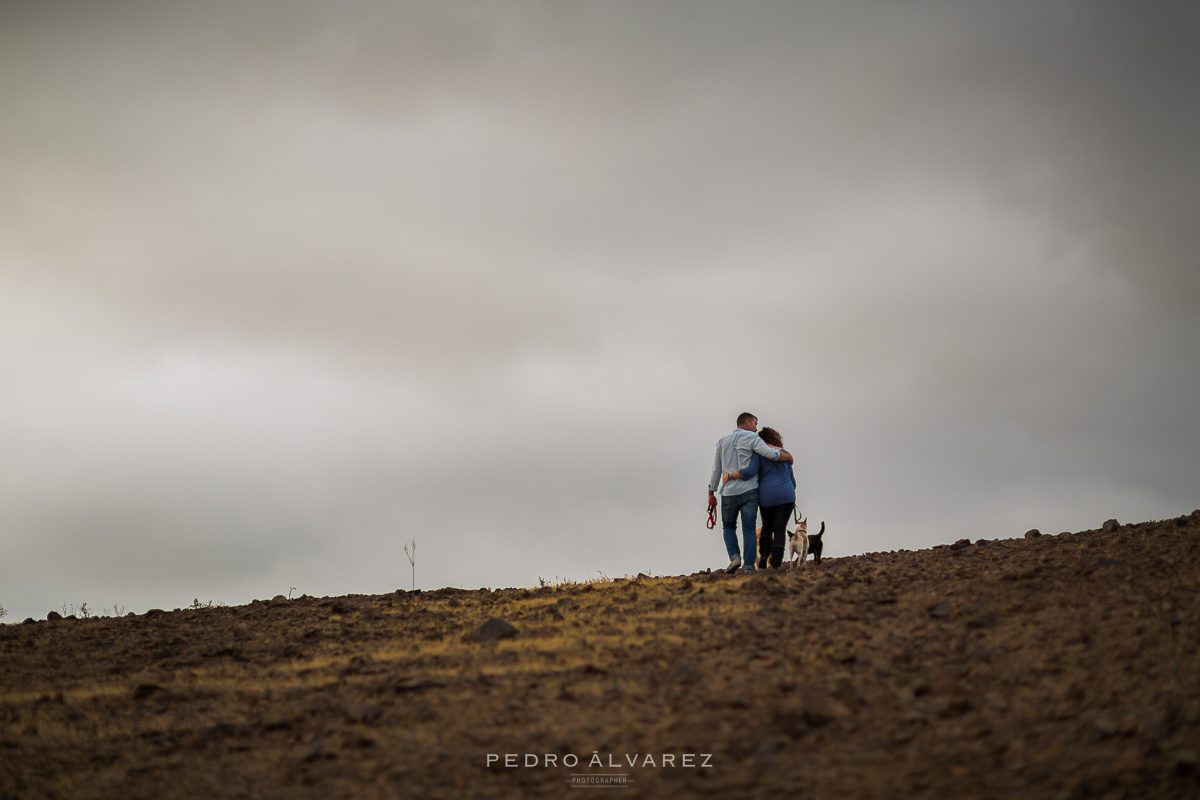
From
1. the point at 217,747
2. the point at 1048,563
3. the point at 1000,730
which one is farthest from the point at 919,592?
the point at 217,747

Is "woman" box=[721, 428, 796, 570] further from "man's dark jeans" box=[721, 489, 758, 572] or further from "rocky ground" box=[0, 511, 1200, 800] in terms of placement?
"rocky ground" box=[0, 511, 1200, 800]

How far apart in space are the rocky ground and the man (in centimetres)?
212

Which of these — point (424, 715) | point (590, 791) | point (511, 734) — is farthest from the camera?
point (424, 715)

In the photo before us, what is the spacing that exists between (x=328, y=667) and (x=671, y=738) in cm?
452

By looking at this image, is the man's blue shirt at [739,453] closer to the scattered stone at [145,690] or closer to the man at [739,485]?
the man at [739,485]

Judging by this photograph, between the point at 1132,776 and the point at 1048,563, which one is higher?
the point at 1048,563

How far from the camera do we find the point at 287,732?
7152mm

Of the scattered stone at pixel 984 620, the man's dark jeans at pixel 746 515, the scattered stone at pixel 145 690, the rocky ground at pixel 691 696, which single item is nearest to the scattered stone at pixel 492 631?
the rocky ground at pixel 691 696

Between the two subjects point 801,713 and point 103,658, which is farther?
point 103,658

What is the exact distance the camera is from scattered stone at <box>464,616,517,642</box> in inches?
368

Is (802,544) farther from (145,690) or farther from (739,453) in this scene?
(145,690)

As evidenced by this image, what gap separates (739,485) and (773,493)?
1.80ft

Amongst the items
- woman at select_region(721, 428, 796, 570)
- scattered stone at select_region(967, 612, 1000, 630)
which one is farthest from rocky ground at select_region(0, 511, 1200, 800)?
woman at select_region(721, 428, 796, 570)

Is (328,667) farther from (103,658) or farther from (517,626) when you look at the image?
(103,658)
